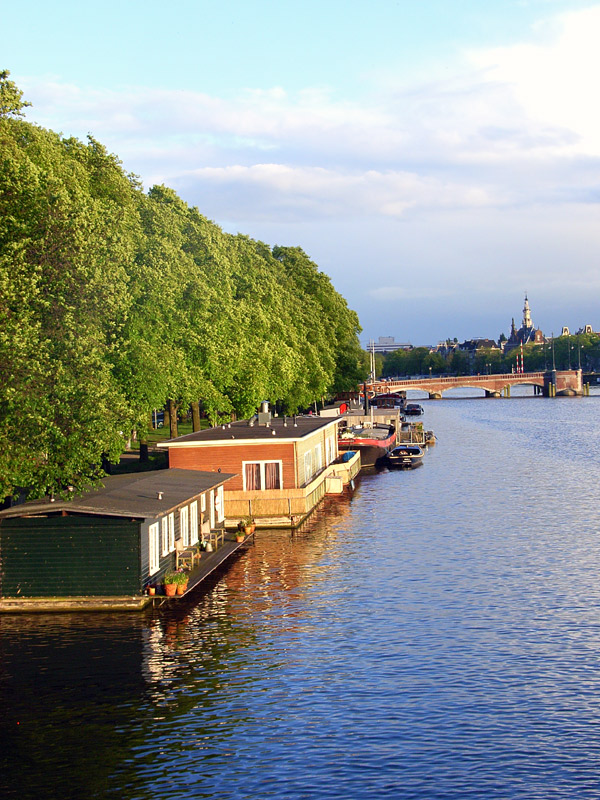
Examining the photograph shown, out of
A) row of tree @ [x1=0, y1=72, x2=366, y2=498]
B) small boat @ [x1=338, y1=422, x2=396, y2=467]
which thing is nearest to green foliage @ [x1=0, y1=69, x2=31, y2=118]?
row of tree @ [x1=0, y1=72, x2=366, y2=498]

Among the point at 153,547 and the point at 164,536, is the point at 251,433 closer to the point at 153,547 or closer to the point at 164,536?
the point at 164,536

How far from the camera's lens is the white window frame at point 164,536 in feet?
133

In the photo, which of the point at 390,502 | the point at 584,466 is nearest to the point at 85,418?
the point at 390,502

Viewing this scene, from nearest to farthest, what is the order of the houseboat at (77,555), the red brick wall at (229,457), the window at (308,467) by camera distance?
1. the houseboat at (77,555)
2. the red brick wall at (229,457)
3. the window at (308,467)

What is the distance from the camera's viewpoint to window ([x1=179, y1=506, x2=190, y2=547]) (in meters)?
44.2

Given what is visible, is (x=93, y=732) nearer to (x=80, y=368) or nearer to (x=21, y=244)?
(x=80, y=368)

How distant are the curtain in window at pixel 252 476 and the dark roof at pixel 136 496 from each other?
4252 millimetres

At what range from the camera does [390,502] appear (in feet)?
233

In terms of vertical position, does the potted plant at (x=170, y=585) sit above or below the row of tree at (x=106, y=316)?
below

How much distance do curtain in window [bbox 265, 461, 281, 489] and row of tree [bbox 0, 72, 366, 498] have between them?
7790 millimetres

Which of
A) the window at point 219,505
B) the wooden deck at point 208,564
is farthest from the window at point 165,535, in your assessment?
the window at point 219,505

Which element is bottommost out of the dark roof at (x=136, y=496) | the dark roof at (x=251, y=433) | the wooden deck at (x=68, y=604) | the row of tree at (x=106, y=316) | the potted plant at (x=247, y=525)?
the wooden deck at (x=68, y=604)

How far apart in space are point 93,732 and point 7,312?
723 inches

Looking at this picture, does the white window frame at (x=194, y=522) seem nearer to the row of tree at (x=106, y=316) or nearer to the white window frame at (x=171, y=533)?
the white window frame at (x=171, y=533)
